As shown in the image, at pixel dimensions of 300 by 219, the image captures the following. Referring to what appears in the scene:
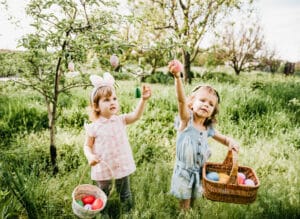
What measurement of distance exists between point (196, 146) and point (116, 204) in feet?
2.68

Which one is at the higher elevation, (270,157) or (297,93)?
(297,93)

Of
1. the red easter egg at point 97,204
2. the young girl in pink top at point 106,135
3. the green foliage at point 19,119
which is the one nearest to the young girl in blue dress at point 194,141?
the young girl in pink top at point 106,135

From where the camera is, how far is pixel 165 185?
3.17m

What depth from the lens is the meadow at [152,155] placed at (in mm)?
2660

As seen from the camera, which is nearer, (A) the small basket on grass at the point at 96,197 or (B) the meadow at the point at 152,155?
(A) the small basket on grass at the point at 96,197

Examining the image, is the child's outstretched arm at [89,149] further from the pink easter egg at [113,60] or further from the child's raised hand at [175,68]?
the child's raised hand at [175,68]

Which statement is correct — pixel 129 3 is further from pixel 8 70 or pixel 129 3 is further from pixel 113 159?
pixel 113 159

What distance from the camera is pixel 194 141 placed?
2555 mm

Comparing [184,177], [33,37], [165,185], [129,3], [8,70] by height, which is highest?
[129,3]

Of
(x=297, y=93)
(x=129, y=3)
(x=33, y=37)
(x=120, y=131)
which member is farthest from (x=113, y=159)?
(x=129, y=3)

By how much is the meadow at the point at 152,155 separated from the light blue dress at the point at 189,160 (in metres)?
0.17

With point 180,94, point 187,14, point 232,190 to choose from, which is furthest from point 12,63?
point 187,14

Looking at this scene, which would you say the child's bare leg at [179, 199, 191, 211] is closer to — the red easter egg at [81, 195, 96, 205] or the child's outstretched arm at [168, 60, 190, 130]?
the child's outstretched arm at [168, 60, 190, 130]

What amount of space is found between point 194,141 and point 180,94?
0.46m
